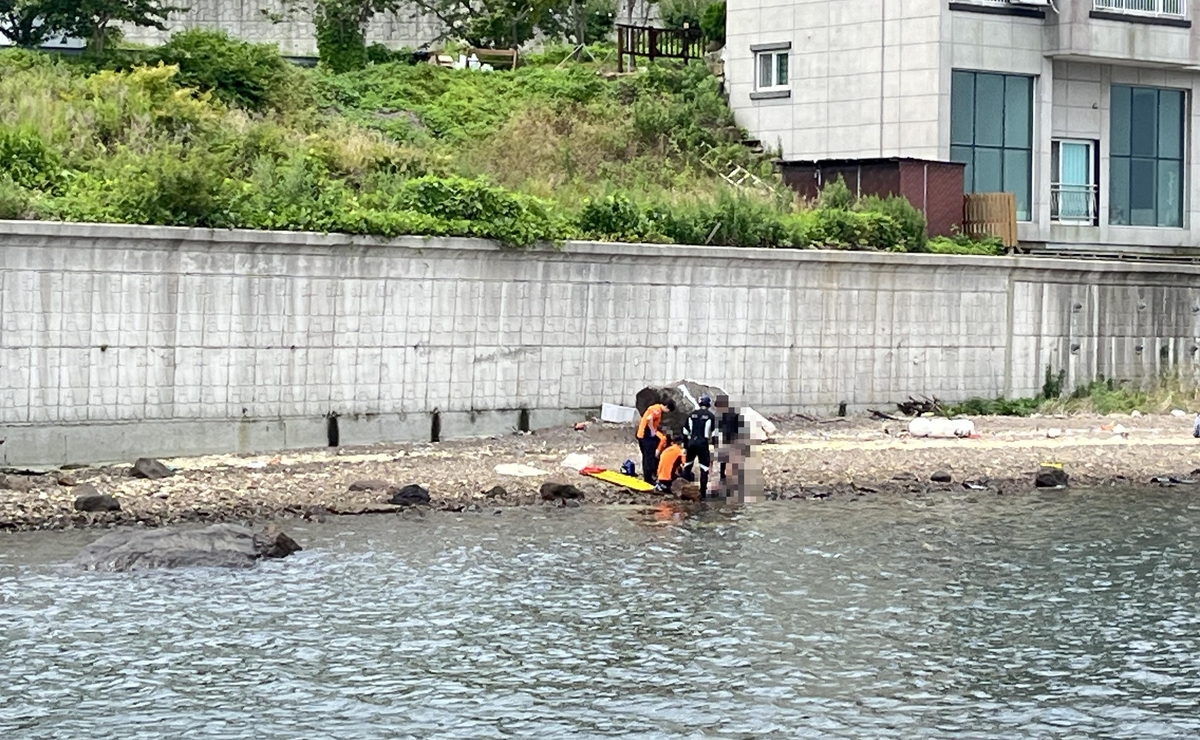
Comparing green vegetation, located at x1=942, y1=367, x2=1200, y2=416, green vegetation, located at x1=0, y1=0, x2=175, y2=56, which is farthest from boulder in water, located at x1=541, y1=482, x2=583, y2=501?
green vegetation, located at x1=0, y1=0, x2=175, y2=56

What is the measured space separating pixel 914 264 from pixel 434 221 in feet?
28.4

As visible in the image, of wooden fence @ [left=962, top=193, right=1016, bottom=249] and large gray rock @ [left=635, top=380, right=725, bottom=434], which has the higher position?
wooden fence @ [left=962, top=193, right=1016, bottom=249]

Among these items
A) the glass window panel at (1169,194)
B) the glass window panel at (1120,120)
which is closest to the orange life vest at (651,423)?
the glass window panel at (1120,120)

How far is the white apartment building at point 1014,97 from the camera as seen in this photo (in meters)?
38.2

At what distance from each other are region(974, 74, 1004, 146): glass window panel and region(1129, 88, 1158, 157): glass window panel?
13.9 ft

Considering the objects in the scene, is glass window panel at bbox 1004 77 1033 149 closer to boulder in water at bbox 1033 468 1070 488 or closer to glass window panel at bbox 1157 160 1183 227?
glass window panel at bbox 1157 160 1183 227

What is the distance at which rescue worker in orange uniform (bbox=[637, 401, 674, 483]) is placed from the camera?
2397 cm

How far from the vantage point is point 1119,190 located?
4162 cm

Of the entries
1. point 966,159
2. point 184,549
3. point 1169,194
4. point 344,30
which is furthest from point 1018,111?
point 184,549

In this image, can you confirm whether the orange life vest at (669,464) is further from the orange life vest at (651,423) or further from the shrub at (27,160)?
the shrub at (27,160)

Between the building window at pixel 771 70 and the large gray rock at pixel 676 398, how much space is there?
1446cm

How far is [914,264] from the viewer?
31.0 metres

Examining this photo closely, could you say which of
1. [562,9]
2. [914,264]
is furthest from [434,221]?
[562,9]

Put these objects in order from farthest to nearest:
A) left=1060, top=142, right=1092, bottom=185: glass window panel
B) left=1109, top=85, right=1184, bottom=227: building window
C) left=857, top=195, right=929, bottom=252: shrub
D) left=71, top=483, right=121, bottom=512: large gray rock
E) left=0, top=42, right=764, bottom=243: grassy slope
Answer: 1. left=1109, top=85, right=1184, bottom=227: building window
2. left=1060, top=142, right=1092, bottom=185: glass window panel
3. left=857, top=195, right=929, bottom=252: shrub
4. left=0, top=42, right=764, bottom=243: grassy slope
5. left=71, top=483, right=121, bottom=512: large gray rock
